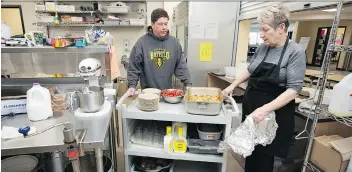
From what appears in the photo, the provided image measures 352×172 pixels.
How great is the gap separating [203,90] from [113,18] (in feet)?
9.93

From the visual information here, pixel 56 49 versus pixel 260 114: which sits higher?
pixel 56 49

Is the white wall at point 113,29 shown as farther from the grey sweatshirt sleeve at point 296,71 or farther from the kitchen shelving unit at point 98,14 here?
the grey sweatshirt sleeve at point 296,71

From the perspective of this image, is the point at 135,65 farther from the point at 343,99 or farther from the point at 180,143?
the point at 343,99

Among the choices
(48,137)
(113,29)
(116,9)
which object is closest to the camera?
(48,137)

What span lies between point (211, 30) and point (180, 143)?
190 centimetres

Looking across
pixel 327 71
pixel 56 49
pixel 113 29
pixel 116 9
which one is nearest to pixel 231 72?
pixel 327 71

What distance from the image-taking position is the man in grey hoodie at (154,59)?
196 cm

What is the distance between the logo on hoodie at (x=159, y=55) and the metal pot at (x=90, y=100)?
797 millimetres

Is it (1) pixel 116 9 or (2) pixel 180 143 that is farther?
(1) pixel 116 9

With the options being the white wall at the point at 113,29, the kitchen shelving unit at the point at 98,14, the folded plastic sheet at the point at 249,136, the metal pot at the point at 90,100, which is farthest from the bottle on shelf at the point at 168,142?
the white wall at the point at 113,29

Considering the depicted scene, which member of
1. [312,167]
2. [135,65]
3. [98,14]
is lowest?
[312,167]

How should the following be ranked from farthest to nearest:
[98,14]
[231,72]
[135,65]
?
[98,14], [231,72], [135,65]

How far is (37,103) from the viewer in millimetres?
1216

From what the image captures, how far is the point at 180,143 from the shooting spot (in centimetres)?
144
